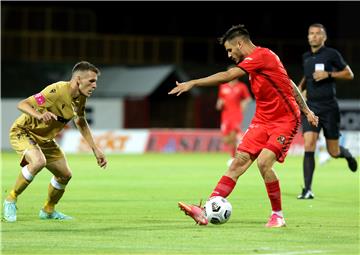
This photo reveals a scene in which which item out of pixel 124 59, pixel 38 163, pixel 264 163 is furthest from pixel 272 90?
pixel 124 59

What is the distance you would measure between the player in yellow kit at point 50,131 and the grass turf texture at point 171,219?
375mm

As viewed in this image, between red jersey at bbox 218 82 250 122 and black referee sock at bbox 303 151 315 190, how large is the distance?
39.2 ft

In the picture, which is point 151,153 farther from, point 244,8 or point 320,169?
point 244,8

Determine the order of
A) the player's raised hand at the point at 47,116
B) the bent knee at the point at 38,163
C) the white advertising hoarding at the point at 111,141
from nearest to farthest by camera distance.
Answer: the player's raised hand at the point at 47,116, the bent knee at the point at 38,163, the white advertising hoarding at the point at 111,141

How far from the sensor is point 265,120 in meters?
11.2

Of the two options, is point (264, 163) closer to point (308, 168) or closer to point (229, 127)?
point (308, 168)

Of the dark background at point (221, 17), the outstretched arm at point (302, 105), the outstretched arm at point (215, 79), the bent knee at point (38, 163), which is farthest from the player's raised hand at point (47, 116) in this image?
the dark background at point (221, 17)

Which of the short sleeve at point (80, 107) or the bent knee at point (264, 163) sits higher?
the short sleeve at point (80, 107)

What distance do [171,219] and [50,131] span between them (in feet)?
5.94

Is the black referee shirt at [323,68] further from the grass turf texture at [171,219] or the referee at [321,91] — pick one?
the grass turf texture at [171,219]

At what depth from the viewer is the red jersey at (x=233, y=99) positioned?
90.1 feet

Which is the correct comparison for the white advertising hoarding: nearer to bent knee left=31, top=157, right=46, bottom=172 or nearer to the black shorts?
the black shorts

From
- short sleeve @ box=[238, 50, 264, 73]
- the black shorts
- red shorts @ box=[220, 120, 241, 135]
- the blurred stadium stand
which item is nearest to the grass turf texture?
the black shorts

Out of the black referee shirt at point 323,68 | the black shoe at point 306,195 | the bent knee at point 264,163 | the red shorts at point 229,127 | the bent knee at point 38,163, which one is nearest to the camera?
the bent knee at point 264,163
